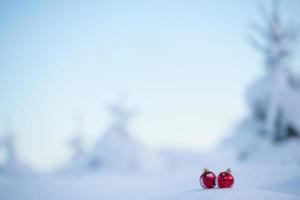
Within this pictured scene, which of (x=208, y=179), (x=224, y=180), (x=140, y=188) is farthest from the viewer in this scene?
(x=140, y=188)

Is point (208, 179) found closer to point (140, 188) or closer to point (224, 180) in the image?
point (224, 180)

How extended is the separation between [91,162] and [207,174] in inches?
922

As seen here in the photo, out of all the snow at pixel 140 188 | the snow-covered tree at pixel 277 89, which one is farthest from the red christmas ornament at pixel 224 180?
the snow-covered tree at pixel 277 89

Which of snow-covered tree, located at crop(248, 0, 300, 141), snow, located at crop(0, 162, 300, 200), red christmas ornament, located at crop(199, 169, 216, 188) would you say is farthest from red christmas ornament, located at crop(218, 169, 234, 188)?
snow-covered tree, located at crop(248, 0, 300, 141)

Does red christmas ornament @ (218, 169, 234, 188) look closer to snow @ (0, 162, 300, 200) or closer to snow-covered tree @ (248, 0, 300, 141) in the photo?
snow @ (0, 162, 300, 200)

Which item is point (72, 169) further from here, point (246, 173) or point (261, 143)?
point (246, 173)

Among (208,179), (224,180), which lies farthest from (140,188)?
(224,180)

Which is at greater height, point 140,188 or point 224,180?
point 140,188

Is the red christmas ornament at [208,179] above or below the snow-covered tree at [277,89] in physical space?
below

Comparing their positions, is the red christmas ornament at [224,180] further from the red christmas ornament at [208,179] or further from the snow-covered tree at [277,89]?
the snow-covered tree at [277,89]

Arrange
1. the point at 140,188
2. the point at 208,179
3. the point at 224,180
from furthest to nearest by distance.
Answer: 1. the point at 140,188
2. the point at 208,179
3. the point at 224,180

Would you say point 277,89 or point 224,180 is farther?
point 277,89

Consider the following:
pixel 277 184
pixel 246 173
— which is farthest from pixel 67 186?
pixel 277 184

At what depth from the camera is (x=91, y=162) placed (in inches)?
1106
